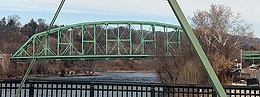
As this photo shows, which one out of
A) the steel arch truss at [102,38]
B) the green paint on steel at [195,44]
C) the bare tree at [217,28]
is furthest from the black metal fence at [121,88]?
the steel arch truss at [102,38]

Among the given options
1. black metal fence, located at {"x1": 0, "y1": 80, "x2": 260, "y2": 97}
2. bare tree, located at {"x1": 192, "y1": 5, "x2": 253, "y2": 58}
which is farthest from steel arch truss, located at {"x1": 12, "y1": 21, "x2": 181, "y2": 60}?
black metal fence, located at {"x1": 0, "y1": 80, "x2": 260, "y2": 97}

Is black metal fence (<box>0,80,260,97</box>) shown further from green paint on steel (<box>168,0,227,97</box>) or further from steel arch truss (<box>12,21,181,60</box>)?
steel arch truss (<box>12,21,181,60</box>)

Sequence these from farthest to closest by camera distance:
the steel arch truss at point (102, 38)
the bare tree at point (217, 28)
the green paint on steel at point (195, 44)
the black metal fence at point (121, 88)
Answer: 1. the steel arch truss at point (102, 38)
2. the bare tree at point (217, 28)
3. the black metal fence at point (121, 88)
4. the green paint on steel at point (195, 44)

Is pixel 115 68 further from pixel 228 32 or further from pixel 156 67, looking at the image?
pixel 156 67

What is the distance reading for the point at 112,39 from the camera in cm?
6956

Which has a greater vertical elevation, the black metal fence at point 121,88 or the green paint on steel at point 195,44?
the green paint on steel at point 195,44

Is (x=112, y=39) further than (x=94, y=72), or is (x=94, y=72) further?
(x=112, y=39)

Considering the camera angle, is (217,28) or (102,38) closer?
(217,28)

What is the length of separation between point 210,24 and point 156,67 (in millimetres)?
17040

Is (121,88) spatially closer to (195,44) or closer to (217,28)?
(195,44)

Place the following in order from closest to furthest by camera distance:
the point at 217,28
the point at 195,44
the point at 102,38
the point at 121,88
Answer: the point at 195,44 → the point at 121,88 → the point at 217,28 → the point at 102,38

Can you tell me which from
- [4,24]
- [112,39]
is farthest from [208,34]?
[4,24]

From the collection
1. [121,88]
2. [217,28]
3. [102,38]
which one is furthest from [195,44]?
[102,38]

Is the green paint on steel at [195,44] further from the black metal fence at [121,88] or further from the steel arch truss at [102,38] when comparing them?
the steel arch truss at [102,38]
